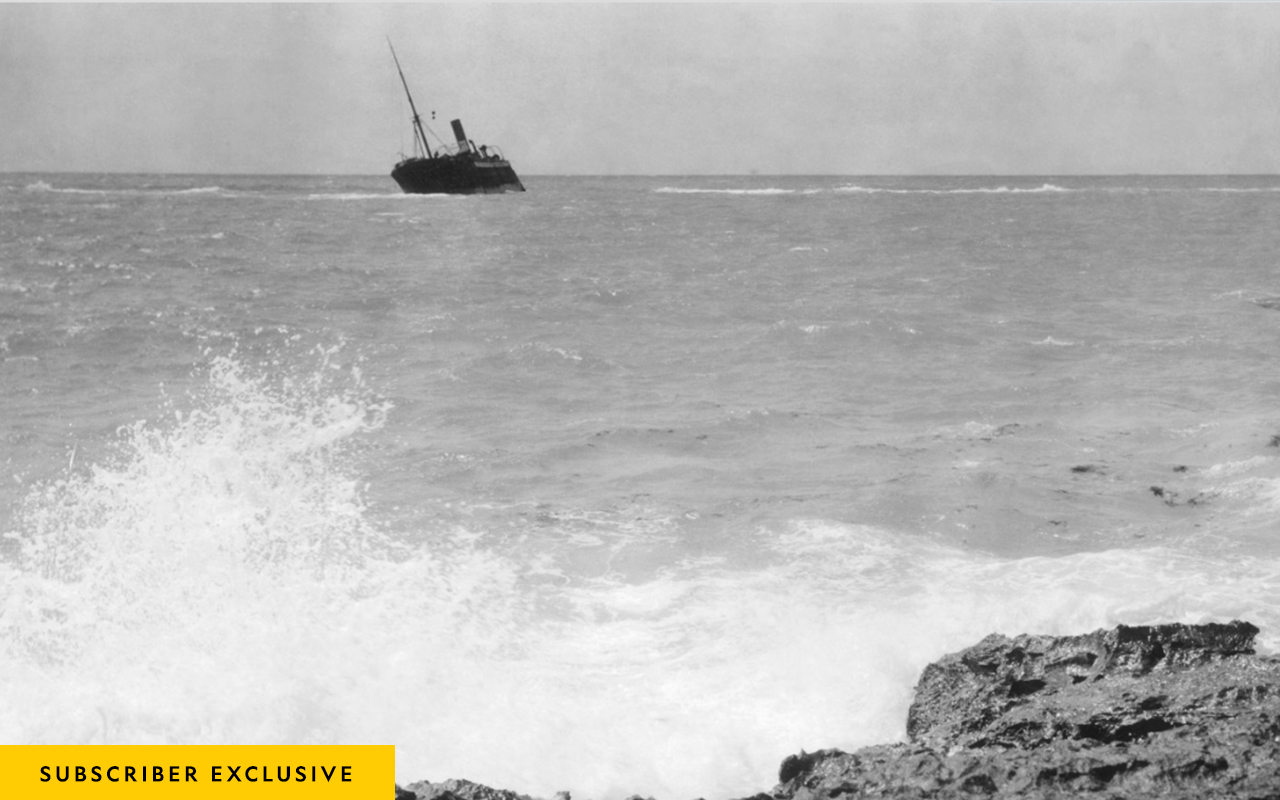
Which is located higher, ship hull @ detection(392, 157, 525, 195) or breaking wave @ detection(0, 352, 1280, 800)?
ship hull @ detection(392, 157, 525, 195)

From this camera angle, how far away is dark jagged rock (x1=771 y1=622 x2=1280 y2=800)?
11.1 feet

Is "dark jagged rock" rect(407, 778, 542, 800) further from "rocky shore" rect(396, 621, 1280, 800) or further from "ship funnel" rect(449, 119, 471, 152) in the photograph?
"ship funnel" rect(449, 119, 471, 152)

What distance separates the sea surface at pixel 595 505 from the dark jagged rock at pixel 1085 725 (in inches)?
26.0

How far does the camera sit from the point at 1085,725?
12.7 ft

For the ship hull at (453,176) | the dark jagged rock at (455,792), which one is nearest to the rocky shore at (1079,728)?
the dark jagged rock at (455,792)

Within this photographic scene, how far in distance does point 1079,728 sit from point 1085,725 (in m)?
0.02

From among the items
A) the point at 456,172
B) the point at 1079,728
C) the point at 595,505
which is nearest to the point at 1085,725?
the point at 1079,728

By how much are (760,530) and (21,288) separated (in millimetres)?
15084

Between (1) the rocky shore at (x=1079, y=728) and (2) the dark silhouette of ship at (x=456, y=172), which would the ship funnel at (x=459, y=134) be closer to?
(2) the dark silhouette of ship at (x=456, y=172)

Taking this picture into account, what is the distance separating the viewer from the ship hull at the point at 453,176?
61.0m

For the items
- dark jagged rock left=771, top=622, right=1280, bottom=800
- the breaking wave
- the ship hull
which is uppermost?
the ship hull

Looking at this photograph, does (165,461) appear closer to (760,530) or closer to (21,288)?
(760,530)

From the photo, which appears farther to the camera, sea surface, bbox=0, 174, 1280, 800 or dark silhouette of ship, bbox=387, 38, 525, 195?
dark silhouette of ship, bbox=387, 38, 525, 195

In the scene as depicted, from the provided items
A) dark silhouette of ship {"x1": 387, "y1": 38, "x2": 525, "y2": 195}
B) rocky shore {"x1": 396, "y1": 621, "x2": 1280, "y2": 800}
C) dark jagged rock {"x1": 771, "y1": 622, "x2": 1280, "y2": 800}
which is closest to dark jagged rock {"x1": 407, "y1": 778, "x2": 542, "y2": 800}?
rocky shore {"x1": 396, "y1": 621, "x2": 1280, "y2": 800}
